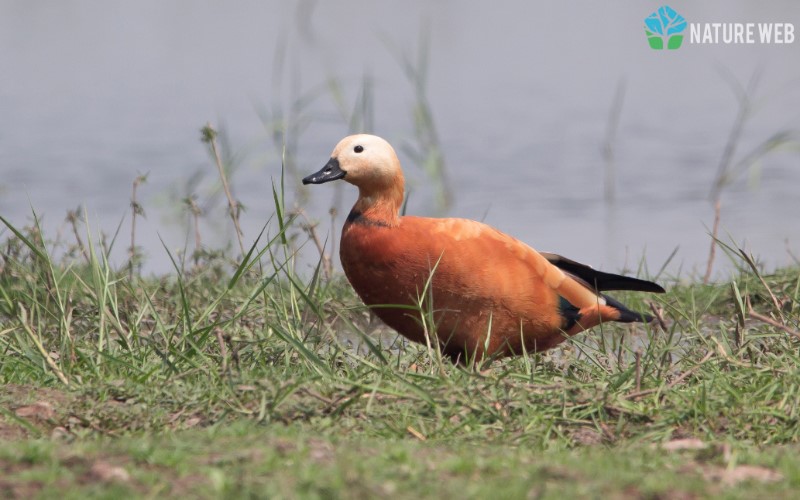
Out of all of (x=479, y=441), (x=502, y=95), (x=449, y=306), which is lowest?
(x=479, y=441)

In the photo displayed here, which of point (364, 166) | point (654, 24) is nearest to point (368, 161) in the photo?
point (364, 166)

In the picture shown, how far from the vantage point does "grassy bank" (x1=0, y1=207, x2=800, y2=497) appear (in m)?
3.49

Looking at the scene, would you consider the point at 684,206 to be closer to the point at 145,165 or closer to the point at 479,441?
the point at 145,165

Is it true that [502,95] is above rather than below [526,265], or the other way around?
above

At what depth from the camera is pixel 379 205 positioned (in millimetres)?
5699

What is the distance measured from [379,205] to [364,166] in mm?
222

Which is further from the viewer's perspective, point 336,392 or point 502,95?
point 502,95

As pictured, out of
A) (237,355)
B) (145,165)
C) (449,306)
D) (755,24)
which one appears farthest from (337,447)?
(755,24)

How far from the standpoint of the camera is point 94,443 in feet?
13.3

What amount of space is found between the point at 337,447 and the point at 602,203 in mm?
7932

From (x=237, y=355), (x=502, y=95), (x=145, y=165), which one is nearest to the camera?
(x=237, y=355)

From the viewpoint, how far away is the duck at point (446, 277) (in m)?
5.46

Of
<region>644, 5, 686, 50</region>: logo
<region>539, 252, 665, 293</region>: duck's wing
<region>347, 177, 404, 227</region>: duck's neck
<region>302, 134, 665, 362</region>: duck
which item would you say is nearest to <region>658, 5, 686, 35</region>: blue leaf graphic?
<region>644, 5, 686, 50</region>: logo

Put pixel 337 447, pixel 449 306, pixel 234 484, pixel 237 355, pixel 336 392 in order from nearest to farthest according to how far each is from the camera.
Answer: pixel 234 484 → pixel 337 447 → pixel 336 392 → pixel 237 355 → pixel 449 306
